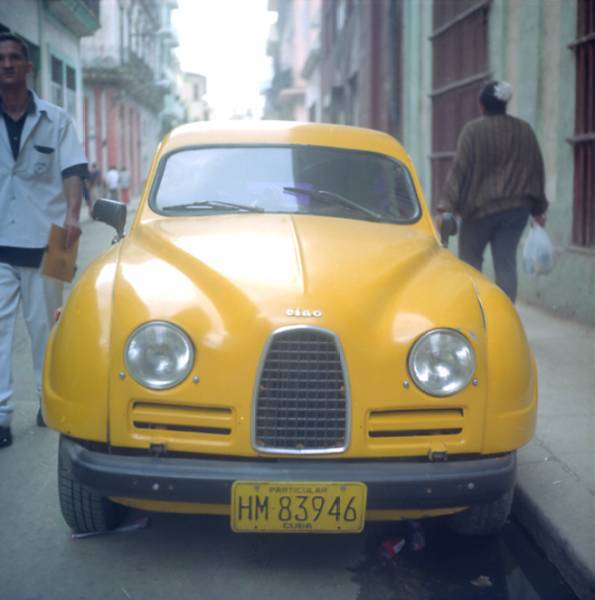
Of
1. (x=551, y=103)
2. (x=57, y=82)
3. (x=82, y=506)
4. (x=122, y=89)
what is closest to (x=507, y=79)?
(x=551, y=103)

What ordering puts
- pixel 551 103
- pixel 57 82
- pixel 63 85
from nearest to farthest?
pixel 551 103, pixel 57 82, pixel 63 85

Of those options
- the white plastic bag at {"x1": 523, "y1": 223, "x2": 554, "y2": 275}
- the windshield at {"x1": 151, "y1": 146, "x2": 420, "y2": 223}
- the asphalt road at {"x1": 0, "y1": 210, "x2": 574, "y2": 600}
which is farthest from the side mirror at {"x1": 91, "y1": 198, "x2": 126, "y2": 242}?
the white plastic bag at {"x1": 523, "y1": 223, "x2": 554, "y2": 275}

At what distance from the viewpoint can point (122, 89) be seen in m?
40.3

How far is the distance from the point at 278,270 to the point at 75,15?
845 inches

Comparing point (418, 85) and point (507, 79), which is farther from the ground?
point (418, 85)

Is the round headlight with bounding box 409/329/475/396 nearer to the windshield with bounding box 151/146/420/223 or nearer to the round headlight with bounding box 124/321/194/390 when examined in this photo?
the round headlight with bounding box 124/321/194/390

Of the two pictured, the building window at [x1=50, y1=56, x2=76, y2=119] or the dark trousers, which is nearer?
the dark trousers

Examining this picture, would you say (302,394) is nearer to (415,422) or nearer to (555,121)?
(415,422)

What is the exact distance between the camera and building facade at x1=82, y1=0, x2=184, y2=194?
37969 mm

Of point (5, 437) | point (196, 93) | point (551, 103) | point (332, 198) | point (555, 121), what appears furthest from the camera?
point (196, 93)

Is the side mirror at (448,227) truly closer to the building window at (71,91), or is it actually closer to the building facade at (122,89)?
the building window at (71,91)

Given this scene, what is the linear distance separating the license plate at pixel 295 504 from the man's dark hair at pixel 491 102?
4213 millimetres

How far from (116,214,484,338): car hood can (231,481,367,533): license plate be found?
558 mm

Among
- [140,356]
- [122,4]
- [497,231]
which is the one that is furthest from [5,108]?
[122,4]
